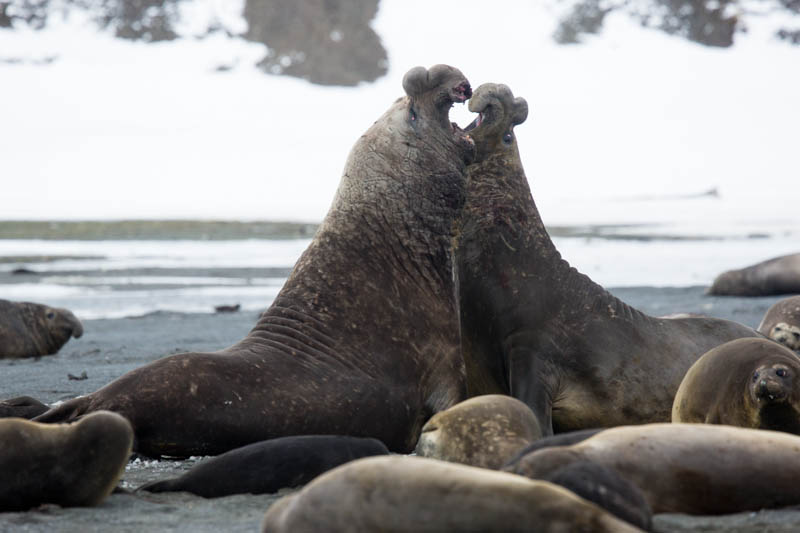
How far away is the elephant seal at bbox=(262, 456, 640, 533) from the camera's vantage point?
2545mm

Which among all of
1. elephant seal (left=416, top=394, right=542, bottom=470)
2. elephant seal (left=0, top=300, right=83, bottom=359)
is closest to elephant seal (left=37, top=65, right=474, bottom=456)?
elephant seal (left=416, top=394, right=542, bottom=470)

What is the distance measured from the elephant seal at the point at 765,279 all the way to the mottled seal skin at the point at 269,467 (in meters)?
10.4

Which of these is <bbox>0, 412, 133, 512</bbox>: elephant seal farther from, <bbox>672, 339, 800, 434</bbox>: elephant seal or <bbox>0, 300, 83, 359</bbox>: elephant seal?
<bbox>0, 300, 83, 359</bbox>: elephant seal

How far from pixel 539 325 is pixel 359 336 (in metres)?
0.93

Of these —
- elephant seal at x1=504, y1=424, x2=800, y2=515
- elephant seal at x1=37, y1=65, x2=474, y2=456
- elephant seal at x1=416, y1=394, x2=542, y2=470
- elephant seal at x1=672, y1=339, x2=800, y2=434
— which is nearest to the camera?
elephant seal at x1=504, y1=424, x2=800, y2=515

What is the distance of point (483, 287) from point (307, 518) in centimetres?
310

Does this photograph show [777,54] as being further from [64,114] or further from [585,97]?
[64,114]

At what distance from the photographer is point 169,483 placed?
4.14 m

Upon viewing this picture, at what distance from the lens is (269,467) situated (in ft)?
13.4

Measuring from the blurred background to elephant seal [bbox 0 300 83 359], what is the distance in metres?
18.5

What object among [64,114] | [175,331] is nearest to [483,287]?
[175,331]

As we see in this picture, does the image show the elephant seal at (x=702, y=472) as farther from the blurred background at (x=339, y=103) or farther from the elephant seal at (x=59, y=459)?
the blurred background at (x=339, y=103)

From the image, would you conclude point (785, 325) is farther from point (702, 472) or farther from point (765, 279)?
point (765, 279)

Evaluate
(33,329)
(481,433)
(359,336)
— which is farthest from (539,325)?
(33,329)
